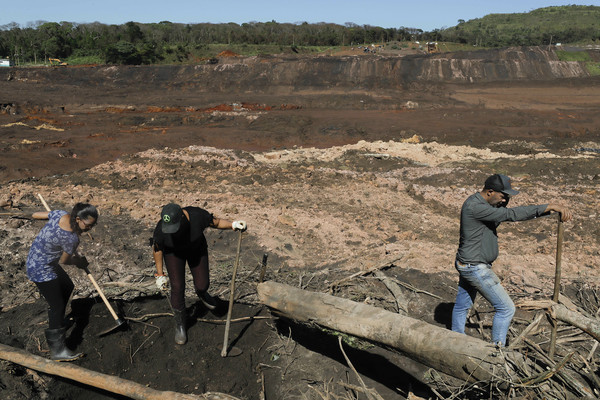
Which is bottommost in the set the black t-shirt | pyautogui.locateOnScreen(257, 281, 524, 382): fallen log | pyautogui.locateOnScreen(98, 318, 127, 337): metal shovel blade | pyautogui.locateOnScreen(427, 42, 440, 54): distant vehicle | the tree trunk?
pyautogui.locateOnScreen(98, 318, 127, 337): metal shovel blade

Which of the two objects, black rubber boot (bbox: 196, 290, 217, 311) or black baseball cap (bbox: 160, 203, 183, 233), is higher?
black baseball cap (bbox: 160, 203, 183, 233)

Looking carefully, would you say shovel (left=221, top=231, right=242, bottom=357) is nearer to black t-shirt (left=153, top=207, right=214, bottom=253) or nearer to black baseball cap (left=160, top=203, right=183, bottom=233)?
black t-shirt (left=153, top=207, right=214, bottom=253)

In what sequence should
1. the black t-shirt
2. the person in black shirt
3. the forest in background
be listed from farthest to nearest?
the forest in background → the black t-shirt → the person in black shirt

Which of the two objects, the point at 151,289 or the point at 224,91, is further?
the point at 224,91

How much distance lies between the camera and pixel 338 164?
1259 centimetres

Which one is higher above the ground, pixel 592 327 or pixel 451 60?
pixel 451 60

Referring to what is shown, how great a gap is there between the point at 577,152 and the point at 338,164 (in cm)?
729

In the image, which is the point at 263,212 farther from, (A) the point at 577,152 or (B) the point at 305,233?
(A) the point at 577,152

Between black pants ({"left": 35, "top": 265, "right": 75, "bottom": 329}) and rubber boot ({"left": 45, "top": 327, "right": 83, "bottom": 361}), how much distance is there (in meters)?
0.05

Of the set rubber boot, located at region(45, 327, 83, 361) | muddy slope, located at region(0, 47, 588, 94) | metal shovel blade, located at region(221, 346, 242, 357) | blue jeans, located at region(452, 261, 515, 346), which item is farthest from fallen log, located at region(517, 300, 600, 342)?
muddy slope, located at region(0, 47, 588, 94)

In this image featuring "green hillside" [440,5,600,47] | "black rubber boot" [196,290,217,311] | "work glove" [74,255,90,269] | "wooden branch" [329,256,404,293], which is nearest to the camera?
"work glove" [74,255,90,269]

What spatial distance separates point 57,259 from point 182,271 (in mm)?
1087

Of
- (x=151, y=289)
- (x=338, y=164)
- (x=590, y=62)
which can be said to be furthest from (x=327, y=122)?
(x=590, y=62)

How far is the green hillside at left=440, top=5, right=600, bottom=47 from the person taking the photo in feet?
147
